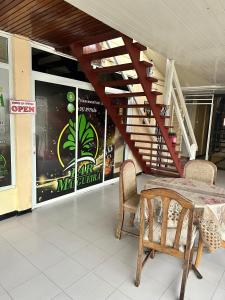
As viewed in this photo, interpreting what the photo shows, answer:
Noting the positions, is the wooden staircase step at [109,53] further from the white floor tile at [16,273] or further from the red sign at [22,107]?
the white floor tile at [16,273]

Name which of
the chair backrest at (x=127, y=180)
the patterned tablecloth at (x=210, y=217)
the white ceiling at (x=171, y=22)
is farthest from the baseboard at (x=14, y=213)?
the white ceiling at (x=171, y=22)

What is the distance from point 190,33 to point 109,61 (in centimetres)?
210

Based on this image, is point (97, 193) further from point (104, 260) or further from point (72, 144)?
point (104, 260)

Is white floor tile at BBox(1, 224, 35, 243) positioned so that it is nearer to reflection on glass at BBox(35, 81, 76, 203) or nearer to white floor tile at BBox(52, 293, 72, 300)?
reflection on glass at BBox(35, 81, 76, 203)

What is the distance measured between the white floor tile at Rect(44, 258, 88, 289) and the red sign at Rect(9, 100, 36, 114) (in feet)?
6.68

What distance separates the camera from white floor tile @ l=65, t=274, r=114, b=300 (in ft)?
5.85

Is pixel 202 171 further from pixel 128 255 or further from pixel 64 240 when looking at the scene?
pixel 64 240

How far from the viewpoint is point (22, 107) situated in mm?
3016

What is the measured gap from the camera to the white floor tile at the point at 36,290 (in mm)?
1764

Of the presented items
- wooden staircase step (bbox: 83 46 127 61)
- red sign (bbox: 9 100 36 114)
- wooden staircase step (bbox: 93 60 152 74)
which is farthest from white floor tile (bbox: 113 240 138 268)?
wooden staircase step (bbox: 83 46 127 61)

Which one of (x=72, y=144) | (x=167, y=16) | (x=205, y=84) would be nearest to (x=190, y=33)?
(x=167, y=16)

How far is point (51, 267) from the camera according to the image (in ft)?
6.95

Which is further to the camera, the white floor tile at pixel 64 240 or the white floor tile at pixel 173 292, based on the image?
the white floor tile at pixel 64 240

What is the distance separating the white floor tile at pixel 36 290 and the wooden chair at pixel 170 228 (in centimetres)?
75
